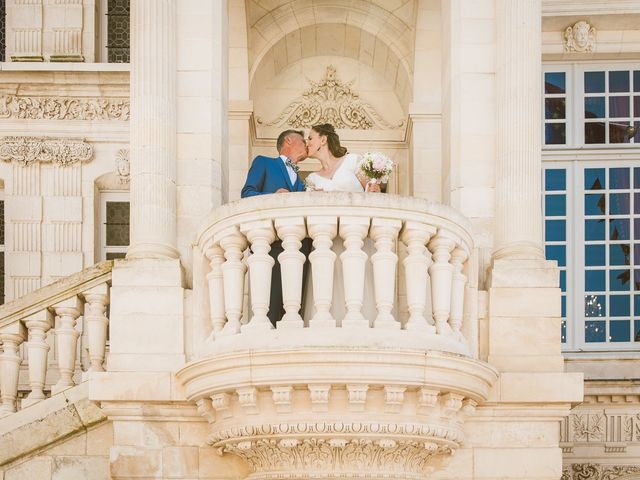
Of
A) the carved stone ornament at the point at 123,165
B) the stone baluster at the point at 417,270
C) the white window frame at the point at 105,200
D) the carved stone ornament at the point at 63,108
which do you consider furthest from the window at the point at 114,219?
the stone baluster at the point at 417,270

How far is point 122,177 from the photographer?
54.2 feet

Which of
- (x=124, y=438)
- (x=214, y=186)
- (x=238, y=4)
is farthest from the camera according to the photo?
(x=238, y=4)

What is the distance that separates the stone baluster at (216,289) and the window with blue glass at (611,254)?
17.9 feet

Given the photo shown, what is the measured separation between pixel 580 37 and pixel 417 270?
5.86m

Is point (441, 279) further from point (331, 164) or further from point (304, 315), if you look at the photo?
point (331, 164)

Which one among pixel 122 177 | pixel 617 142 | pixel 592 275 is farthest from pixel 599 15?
pixel 122 177

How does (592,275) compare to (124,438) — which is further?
(592,275)

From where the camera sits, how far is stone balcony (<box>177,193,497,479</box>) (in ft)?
34.7

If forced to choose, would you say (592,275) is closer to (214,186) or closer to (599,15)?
(599,15)

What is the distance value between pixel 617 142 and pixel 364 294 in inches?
232

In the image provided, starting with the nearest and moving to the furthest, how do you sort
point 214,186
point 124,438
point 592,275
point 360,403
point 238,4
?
point 360,403 < point 124,438 < point 214,186 < point 592,275 < point 238,4

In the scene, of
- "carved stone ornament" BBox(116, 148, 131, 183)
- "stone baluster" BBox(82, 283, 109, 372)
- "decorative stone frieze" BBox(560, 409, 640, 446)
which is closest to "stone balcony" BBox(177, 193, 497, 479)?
"stone baluster" BBox(82, 283, 109, 372)

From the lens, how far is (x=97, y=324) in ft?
38.5

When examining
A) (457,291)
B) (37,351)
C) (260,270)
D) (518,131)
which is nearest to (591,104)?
(518,131)
